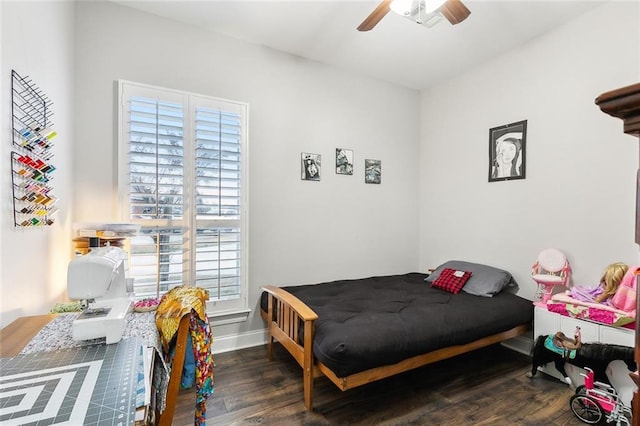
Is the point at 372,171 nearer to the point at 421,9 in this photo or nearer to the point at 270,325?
the point at 421,9

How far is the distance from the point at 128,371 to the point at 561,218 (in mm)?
3171

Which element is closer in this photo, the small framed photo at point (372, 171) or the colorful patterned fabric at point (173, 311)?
the colorful patterned fabric at point (173, 311)

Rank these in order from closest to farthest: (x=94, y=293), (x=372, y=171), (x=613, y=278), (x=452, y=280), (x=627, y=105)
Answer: (x=627, y=105) → (x=94, y=293) → (x=613, y=278) → (x=452, y=280) → (x=372, y=171)

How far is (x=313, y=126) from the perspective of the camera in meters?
3.16

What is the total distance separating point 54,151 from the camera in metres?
1.79

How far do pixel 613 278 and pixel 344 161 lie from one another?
2.40 metres

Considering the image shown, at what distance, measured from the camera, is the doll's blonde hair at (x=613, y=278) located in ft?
6.64

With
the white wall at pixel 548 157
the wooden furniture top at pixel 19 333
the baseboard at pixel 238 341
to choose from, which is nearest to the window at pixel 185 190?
the baseboard at pixel 238 341

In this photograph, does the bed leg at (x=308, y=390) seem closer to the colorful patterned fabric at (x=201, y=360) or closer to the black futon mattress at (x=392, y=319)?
the black futon mattress at (x=392, y=319)

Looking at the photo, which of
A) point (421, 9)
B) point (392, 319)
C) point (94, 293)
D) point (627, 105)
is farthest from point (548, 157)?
point (94, 293)

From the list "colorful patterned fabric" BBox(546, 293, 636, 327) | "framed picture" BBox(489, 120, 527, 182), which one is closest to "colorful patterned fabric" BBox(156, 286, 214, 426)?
"colorful patterned fabric" BBox(546, 293, 636, 327)

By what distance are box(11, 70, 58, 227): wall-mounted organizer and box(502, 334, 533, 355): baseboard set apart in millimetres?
3744

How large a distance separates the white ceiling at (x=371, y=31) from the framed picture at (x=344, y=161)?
939 millimetres

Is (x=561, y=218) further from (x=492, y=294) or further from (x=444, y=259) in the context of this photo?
(x=444, y=259)
